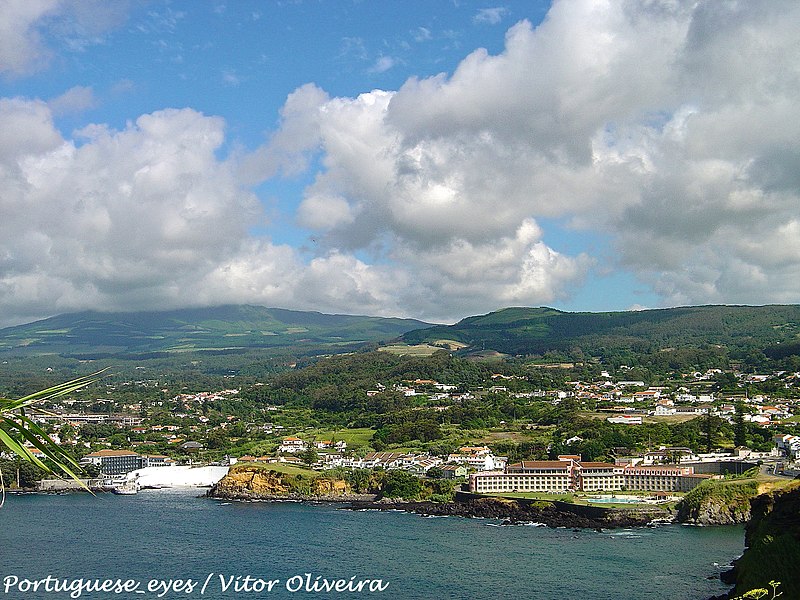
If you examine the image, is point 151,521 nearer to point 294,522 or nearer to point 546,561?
point 294,522

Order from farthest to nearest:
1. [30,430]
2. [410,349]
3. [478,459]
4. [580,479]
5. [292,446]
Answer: [410,349] < [292,446] < [478,459] < [580,479] < [30,430]

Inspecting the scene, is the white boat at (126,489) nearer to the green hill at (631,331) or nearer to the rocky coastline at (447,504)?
the rocky coastline at (447,504)

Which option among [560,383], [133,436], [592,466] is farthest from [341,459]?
[560,383]

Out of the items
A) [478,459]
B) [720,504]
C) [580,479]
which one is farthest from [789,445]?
[478,459]

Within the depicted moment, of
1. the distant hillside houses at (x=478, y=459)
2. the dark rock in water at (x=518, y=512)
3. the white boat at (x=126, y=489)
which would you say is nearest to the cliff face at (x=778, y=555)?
the dark rock in water at (x=518, y=512)

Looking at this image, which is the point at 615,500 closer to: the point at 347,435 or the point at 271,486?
the point at 271,486
